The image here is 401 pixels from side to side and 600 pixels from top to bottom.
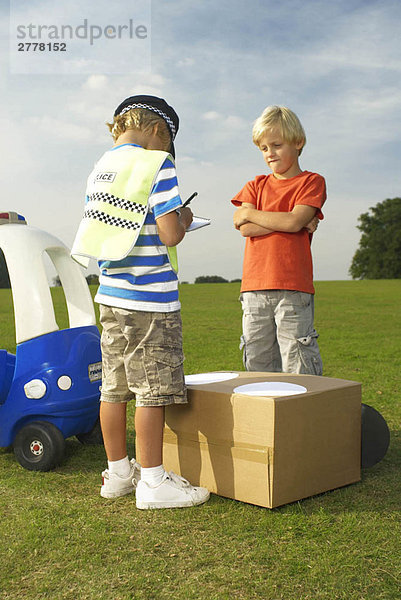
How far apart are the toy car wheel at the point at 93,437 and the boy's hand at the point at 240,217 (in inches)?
54.9

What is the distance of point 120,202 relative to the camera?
2.74 m

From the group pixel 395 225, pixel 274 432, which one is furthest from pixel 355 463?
pixel 395 225

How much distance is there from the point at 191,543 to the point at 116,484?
2.15 ft

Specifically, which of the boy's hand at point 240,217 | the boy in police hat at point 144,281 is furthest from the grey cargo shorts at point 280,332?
the boy in police hat at point 144,281

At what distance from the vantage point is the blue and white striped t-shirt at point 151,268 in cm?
271

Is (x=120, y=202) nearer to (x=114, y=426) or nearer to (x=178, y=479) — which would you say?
(x=114, y=426)

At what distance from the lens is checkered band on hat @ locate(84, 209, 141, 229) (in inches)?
107

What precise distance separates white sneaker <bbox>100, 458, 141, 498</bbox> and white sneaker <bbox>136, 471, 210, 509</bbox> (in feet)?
0.48

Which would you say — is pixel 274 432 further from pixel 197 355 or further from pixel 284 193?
pixel 197 355

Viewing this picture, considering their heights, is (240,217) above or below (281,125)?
below

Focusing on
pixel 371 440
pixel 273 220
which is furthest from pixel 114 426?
pixel 273 220

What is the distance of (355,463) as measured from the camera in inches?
119

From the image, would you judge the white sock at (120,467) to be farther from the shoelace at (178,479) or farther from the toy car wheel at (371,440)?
the toy car wheel at (371,440)

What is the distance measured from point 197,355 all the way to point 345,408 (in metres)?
4.93
